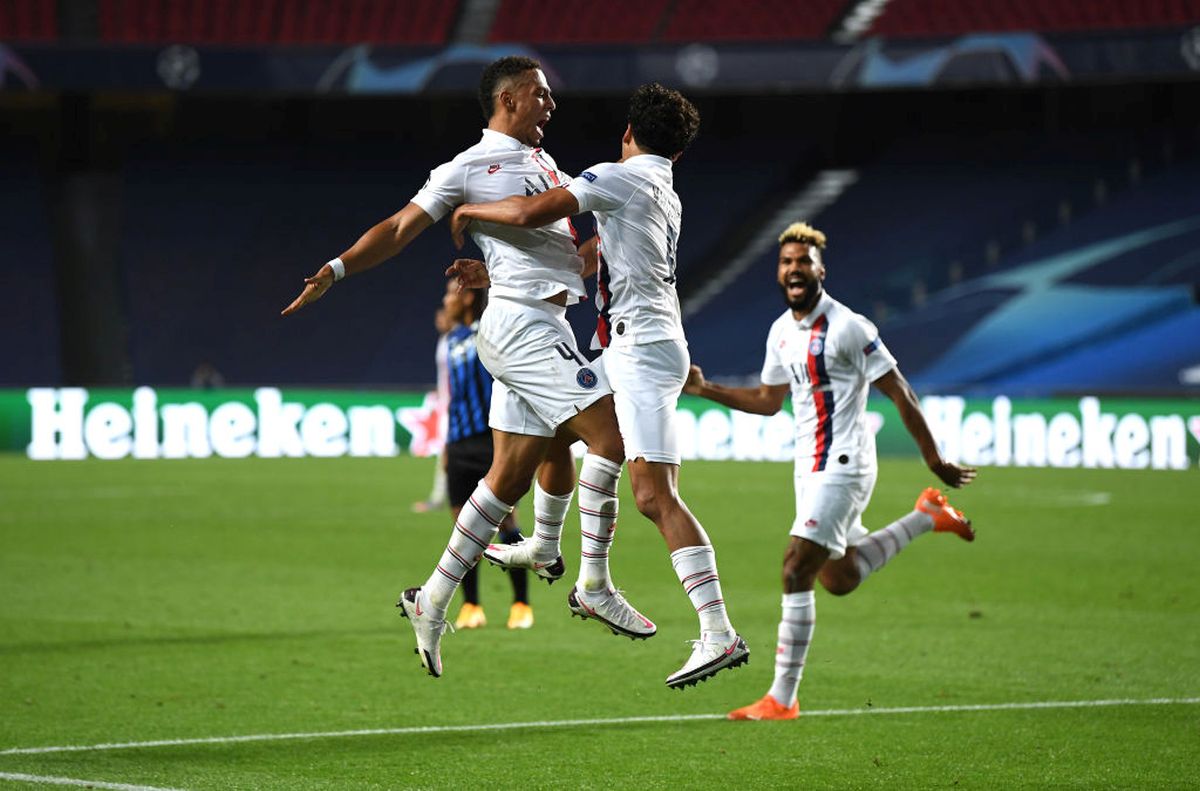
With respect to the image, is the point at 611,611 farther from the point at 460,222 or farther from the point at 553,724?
the point at 553,724

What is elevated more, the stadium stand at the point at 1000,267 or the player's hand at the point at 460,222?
the stadium stand at the point at 1000,267

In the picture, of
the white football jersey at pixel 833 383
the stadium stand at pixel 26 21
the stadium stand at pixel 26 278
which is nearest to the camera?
the white football jersey at pixel 833 383

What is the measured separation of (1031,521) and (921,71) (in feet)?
46.4

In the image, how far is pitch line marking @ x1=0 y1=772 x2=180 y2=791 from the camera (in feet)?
21.5

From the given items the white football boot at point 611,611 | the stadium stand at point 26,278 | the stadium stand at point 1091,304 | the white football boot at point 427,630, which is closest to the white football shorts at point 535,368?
the white football boot at point 611,611

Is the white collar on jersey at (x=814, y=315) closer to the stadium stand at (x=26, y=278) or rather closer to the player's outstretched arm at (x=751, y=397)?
the player's outstretched arm at (x=751, y=397)

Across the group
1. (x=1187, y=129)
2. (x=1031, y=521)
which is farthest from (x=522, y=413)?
(x=1187, y=129)

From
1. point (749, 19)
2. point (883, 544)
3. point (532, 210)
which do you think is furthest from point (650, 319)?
point (749, 19)

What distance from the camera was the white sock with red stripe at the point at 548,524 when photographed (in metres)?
6.67

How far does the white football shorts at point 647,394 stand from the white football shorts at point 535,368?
0.13 meters

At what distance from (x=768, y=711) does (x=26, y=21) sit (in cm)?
2761

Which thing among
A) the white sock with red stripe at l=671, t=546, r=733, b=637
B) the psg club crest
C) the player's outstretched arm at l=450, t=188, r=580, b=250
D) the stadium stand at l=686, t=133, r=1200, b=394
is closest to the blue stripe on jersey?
the psg club crest

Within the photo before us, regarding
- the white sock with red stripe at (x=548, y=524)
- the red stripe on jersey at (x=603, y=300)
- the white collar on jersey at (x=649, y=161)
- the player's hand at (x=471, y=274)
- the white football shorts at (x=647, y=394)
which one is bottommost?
the white sock with red stripe at (x=548, y=524)

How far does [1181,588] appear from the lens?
12.9 meters
